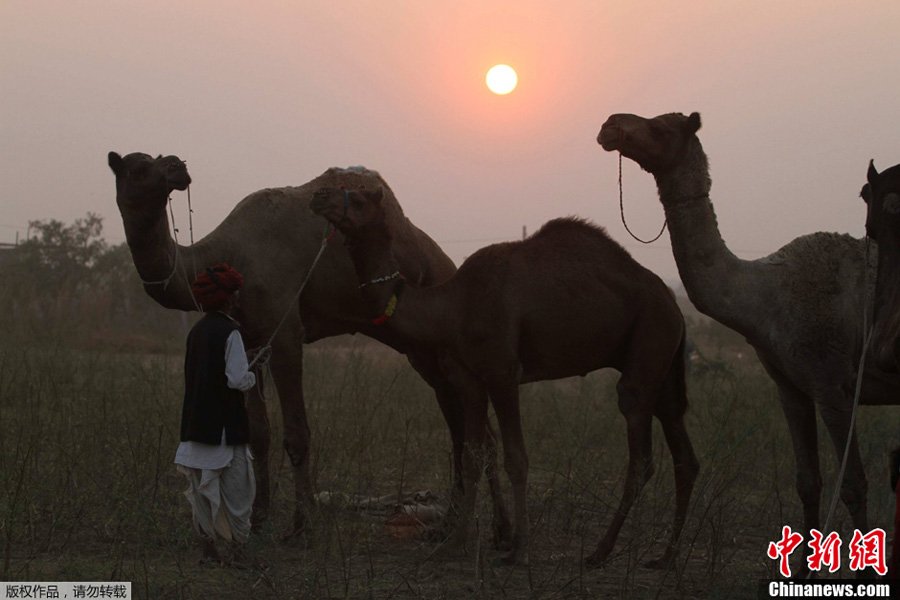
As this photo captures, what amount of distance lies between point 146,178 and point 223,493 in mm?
2313

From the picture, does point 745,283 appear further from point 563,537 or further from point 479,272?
point 563,537

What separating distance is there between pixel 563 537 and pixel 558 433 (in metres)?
3.72

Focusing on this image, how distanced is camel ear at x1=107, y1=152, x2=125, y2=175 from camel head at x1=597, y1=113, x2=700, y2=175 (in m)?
3.37

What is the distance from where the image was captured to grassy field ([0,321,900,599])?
521 cm

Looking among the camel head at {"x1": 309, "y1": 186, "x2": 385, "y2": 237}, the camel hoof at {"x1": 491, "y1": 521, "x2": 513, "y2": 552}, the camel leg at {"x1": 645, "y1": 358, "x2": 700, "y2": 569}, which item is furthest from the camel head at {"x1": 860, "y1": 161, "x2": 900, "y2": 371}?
the camel hoof at {"x1": 491, "y1": 521, "x2": 513, "y2": 552}

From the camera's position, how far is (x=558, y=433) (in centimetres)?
1061

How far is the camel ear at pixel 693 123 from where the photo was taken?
19.4ft

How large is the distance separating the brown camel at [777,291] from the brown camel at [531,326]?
0.78 metres

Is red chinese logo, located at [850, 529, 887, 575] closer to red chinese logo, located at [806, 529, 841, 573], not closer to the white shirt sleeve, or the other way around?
red chinese logo, located at [806, 529, 841, 573]

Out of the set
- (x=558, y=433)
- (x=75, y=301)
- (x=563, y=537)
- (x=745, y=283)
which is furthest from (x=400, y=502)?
(x=75, y=301)

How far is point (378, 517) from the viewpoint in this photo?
7207 mm

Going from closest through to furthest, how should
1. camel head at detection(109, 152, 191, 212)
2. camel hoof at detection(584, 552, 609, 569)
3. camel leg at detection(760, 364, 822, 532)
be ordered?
camel hoof at detection(584, 552, 609, 569), camel leg at detection(760, 364, 822, 532), camel head at detection(109, 152, 191, 212)

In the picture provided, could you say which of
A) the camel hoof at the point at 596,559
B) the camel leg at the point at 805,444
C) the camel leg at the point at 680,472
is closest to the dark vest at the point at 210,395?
the camel hoof at the point at 596,559

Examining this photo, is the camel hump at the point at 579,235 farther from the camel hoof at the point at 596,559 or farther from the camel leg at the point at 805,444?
the camel hoof at the point at 596,559
